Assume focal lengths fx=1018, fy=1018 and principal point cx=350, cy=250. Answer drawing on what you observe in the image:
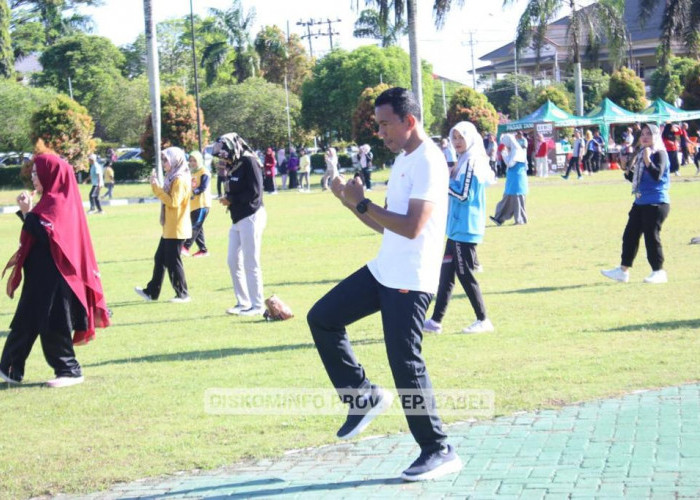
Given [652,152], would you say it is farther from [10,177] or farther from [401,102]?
[10,177]

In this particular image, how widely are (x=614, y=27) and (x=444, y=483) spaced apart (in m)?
46.8

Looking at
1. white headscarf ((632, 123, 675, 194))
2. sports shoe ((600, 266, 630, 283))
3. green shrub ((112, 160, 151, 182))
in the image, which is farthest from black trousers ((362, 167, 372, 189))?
white headscarf ((632, 123, 675, 194))

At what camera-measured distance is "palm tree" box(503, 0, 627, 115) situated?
47875mm

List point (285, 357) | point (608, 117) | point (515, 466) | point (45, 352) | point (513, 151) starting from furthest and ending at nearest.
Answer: point (608, 117) → point (513, 151) → point (285, 357) → point (45, 352) → point (515, 466)

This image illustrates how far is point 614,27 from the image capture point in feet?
161

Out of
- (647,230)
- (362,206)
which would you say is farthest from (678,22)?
(362,206)

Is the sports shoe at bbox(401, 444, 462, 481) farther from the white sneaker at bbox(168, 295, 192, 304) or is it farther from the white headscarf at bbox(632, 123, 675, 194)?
the white sneaker at bbox(168, 295, 192, 304)

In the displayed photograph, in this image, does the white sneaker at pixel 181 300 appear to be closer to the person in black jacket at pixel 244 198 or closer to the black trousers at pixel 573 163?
the person in black jacket at pixel 244 198

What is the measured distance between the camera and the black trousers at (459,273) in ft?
31.3

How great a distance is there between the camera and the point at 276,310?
433 inches

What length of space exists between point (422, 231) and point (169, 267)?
25.5 ft

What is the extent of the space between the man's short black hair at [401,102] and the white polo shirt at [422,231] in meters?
0.18

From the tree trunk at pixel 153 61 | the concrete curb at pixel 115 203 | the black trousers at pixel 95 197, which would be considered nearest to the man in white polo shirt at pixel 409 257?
the tree trunk at pixel 153 61

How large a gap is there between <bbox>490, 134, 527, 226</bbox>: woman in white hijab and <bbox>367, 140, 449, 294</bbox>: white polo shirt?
14858 millimetres
